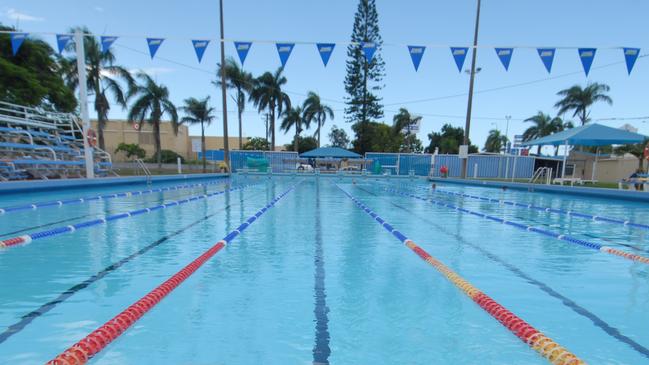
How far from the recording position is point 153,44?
372 inches

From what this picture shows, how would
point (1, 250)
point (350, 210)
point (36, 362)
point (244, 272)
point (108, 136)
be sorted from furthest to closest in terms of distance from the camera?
point (108, 136) → point (350, 210) → point (1, 250) → point (244, 272) → point (36, 362)

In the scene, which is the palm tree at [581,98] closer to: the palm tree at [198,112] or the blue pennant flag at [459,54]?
the blue pennant flag at [459,54]

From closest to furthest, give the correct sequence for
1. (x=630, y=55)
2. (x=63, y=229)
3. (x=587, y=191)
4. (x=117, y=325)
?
1. (x=117, y=325)
2. (x=63, y=229)
3. (x=630, y=55)
4. (x=587, y=191)

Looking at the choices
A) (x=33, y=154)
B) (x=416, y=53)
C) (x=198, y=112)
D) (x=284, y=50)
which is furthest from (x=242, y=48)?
(x=198, y=112)

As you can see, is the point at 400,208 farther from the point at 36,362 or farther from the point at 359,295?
the point at 36,362

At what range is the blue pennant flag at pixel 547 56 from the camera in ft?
30.2

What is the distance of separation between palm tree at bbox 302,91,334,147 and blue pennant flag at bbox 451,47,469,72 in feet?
76.0

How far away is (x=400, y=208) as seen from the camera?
7.69 m

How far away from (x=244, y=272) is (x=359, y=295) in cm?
115

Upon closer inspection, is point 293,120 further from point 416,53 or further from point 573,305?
point 573,305

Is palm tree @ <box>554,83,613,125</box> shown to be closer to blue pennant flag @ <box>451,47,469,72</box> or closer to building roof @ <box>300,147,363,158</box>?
building roof @ <box>300,147,363,158</box>

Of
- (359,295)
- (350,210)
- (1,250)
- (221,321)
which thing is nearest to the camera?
(221,321)

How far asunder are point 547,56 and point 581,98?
25330 mm

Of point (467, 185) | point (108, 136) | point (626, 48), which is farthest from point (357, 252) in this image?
point (108, 136)
